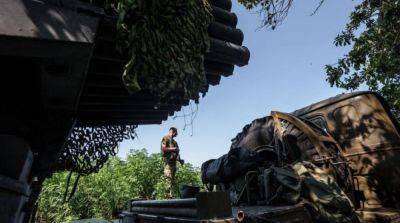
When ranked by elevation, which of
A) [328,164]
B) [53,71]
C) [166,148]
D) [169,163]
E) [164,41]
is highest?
[166,148]

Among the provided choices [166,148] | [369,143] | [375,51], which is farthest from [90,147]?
[375,51]

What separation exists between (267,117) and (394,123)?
282 centimetres

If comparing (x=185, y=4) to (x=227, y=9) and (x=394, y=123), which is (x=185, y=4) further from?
(x=394, y=123)

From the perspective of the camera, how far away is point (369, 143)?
6762 millimetres

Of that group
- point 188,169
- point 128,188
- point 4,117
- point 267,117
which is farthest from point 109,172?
point 4,117

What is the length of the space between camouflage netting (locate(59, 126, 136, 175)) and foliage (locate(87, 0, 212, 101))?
15.1 feet

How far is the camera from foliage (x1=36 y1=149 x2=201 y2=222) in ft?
63.0

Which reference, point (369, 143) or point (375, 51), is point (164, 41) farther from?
point (375, 51)

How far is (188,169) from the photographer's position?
2262 centimetres

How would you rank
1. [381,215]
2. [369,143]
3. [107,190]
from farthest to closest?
[107,190] → [369,143] → [381,215]

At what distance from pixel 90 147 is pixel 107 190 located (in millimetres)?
14104

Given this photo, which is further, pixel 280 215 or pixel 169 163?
pixel 169 163

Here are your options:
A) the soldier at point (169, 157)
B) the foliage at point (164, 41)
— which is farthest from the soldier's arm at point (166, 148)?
the foliage at point (164, 41)

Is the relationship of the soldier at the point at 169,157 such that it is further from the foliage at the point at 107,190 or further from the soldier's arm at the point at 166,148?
the foliage at the point at 107,190
